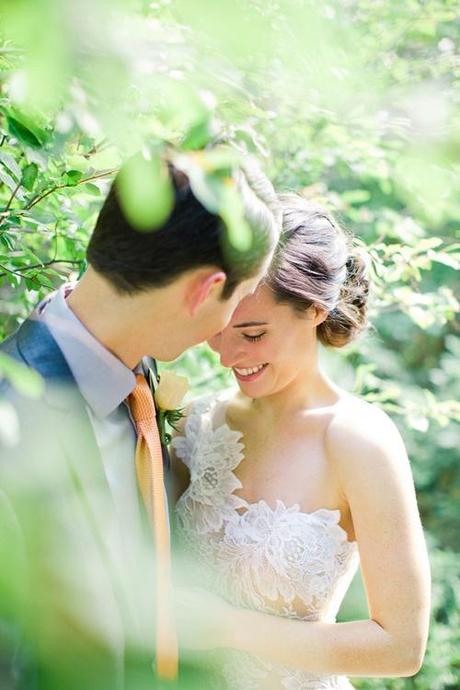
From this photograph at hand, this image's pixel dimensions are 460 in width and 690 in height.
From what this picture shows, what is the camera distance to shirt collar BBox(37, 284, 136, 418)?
1.65 meters

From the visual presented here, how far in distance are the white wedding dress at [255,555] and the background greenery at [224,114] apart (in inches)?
29.4

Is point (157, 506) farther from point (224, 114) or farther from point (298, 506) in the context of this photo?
point (224, 114)

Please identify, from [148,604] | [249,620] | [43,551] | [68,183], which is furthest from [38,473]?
[249,620]

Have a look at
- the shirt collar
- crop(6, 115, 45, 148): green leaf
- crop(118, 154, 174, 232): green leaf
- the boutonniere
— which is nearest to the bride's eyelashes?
the boutonniere

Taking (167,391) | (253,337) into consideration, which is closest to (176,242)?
(167,391)

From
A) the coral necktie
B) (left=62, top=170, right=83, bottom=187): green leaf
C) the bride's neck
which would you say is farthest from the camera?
the bride's neck

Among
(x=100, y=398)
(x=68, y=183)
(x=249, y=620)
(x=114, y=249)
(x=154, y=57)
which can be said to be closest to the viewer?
(x=154, y=57)

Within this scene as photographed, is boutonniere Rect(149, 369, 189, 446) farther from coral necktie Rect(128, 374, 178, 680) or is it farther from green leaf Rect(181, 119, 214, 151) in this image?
green leaf Rect(181, 119, 214, 151)

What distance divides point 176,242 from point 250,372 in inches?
35.3

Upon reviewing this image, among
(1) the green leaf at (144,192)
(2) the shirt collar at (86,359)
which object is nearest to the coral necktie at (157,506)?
(2) the shirt collar at (86,359)

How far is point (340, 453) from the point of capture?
7.42 feet

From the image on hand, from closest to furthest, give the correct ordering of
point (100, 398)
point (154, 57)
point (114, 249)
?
1. point (154, 57)
2. point (114, 249)
3. point (100, 398)

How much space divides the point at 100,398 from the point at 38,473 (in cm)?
35

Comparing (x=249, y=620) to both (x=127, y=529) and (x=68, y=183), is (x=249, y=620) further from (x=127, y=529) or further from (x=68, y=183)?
(x=68, y=183)
